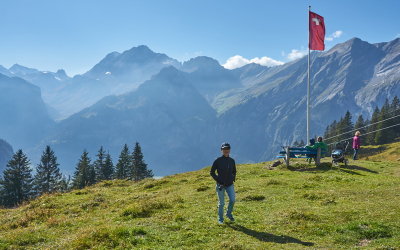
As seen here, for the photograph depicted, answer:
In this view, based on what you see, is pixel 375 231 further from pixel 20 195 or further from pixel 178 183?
pixel 20 195

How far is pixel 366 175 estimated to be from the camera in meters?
26.8

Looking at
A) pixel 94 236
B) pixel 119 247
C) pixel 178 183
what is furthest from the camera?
pixel 178 183

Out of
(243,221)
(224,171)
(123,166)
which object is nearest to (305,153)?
(243,221)

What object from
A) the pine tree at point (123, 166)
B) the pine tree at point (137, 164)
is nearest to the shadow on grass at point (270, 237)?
the pine tree at point (137, 164)

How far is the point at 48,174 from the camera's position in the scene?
94.0 m

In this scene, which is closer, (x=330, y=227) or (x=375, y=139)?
(x=330, y=227)

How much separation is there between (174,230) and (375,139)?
126 m

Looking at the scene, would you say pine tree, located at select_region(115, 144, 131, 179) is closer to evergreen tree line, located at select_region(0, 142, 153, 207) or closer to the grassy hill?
evergreen tree line, located at select_region(0, 142, 153, 207)

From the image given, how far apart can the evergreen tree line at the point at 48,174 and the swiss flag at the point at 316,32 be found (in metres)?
60.1

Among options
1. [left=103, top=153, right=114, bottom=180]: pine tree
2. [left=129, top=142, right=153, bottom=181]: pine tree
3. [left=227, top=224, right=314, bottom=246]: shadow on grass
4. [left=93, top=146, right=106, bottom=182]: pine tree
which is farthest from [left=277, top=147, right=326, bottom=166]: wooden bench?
[left=103, top=153, right=114, bottom=180]: pine tree

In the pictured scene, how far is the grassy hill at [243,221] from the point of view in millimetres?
11517

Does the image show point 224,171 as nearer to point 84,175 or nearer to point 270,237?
point 270,237

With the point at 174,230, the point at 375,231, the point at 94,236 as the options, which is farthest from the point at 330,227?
the point at 94,236

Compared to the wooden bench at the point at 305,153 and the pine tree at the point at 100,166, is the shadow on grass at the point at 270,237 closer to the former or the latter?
the wooden bench at the point at 305,153
